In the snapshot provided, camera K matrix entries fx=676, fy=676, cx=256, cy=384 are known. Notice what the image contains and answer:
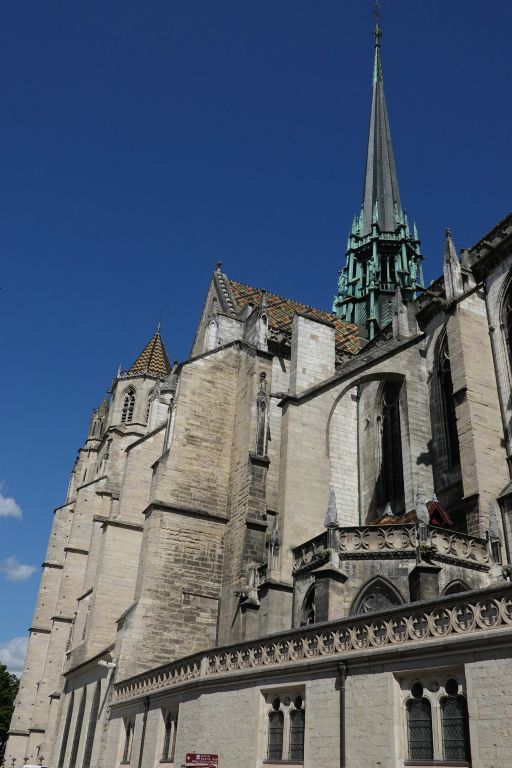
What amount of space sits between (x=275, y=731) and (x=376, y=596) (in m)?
5.02

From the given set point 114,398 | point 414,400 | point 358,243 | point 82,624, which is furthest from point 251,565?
point 358,243

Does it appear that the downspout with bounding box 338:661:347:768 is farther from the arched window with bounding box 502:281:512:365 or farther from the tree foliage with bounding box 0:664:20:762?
the tree foliage with bounding box 0:664:20:762

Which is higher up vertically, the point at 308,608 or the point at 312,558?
the point at 312,558

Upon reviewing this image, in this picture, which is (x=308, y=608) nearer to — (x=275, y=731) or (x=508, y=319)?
(x=275, y=731)

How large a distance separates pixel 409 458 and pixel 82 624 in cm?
1338

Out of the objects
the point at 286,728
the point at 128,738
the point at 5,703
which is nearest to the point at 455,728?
the point at 286,728

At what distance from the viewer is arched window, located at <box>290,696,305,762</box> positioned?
746 cm

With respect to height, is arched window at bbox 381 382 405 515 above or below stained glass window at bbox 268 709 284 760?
above

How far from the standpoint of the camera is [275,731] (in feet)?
25.8

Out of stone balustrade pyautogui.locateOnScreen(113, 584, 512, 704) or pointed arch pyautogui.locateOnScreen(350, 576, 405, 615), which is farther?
pointed arch pyautogui.locateOnScreen(350, 576, 405, 615)

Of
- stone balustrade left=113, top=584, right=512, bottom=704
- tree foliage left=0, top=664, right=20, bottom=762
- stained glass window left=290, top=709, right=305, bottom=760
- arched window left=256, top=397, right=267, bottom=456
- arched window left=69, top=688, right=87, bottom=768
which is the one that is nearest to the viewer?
stone balustrade left=113, top=584, right=512, bottom=704

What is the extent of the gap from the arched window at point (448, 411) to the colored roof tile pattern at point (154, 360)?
20.4 m

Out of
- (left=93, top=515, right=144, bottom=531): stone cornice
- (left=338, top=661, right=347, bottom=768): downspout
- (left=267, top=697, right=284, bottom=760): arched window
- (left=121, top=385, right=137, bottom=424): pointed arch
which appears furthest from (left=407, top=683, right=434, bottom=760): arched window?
(left=121, top=385, right=137, bottom=424): pointed arch

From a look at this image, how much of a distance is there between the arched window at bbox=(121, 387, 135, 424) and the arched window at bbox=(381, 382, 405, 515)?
59.7ft
